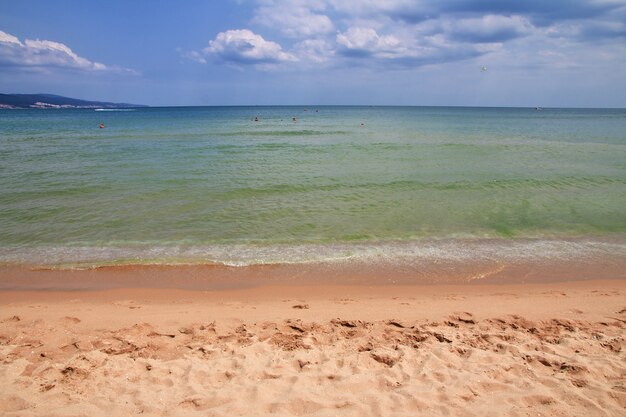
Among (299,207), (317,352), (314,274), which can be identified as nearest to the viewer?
(317,352)

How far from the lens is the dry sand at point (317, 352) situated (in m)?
3.89

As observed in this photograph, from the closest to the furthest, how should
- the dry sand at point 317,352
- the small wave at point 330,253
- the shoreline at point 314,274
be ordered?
1. the dry sand at point 317,352
2. the shoreline at point 314,274
3. the small wave at point 330,253

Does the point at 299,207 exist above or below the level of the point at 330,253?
above

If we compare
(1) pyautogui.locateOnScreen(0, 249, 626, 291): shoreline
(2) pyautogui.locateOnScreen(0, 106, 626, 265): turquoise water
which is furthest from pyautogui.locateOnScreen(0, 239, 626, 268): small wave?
(1) pyautogui.locateOnScreen(0, 249, 626, 291): shoreline

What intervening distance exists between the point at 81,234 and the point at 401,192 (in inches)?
412

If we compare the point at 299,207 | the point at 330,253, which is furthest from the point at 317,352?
the point at 299,207

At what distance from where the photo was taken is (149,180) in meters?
16.4

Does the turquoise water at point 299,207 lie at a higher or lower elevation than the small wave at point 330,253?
higher

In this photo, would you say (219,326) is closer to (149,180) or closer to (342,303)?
(342,303)

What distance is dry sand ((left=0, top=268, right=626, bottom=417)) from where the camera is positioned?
12.8 ft

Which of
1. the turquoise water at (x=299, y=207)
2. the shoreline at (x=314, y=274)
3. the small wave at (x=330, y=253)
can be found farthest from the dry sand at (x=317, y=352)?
the turquoise water at (x=299, y=207)

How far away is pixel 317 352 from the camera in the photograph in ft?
16.0

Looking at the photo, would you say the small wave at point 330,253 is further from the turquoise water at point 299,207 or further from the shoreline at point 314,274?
the shoreline at point 314,274

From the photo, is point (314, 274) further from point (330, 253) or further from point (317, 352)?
point (317, 352)
